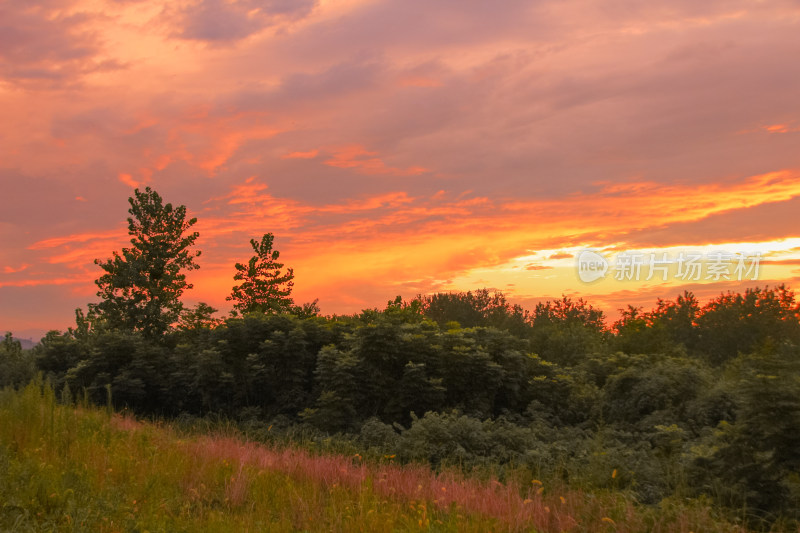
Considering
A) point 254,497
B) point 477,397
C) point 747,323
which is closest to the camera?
point 254,497

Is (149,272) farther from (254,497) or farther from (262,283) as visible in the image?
(254,497)

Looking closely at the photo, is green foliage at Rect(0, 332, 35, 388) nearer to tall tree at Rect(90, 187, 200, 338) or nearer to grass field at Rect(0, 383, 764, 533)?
tall tree at Rect(90, 187, 200, 338)

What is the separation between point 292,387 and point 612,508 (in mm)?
10175

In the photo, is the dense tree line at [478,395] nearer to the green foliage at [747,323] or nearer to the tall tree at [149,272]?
the tall tree at [149,272]

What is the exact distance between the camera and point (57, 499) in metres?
7.12

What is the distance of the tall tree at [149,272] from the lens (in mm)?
24812

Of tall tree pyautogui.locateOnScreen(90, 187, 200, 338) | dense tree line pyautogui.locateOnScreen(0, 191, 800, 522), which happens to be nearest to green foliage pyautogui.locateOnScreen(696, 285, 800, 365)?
dense tree line pyautogui.locateOnScreen(0, 191, 800, 522)

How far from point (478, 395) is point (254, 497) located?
7.86m

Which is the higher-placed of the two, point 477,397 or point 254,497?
point 477,397

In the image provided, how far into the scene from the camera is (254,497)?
26.0ft

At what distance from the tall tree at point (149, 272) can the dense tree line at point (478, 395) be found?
0.63ft

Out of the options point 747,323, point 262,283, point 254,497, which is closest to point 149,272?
point 262,283

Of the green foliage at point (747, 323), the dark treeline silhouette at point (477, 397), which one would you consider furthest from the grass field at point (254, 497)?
the green foliage at point (747, 323)

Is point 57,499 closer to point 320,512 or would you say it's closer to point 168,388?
point 320,512
